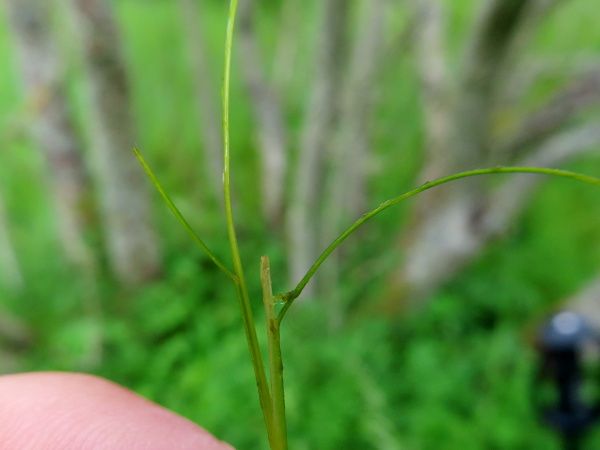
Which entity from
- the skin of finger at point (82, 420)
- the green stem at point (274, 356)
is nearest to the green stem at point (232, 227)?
the green stem at point (274, 356)

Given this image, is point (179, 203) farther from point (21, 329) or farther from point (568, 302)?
point (568, 302)

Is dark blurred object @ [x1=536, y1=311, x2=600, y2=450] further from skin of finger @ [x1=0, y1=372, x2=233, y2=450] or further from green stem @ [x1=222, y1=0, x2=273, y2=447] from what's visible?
green stem @ [x1=222, y1=0, x2=273, y2=447]

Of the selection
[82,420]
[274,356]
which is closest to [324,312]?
[82,420]

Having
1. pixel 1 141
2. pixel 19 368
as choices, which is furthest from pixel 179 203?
pixel 19 368

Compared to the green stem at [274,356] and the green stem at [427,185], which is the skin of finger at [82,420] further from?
the green stem at [427,185]

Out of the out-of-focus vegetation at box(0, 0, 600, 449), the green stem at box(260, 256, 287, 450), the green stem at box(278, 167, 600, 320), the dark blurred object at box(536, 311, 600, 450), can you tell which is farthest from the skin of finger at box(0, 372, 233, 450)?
the dark blurred object at box(536, 311, 600, 450)

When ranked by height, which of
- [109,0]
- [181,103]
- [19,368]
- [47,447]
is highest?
[181,103]
